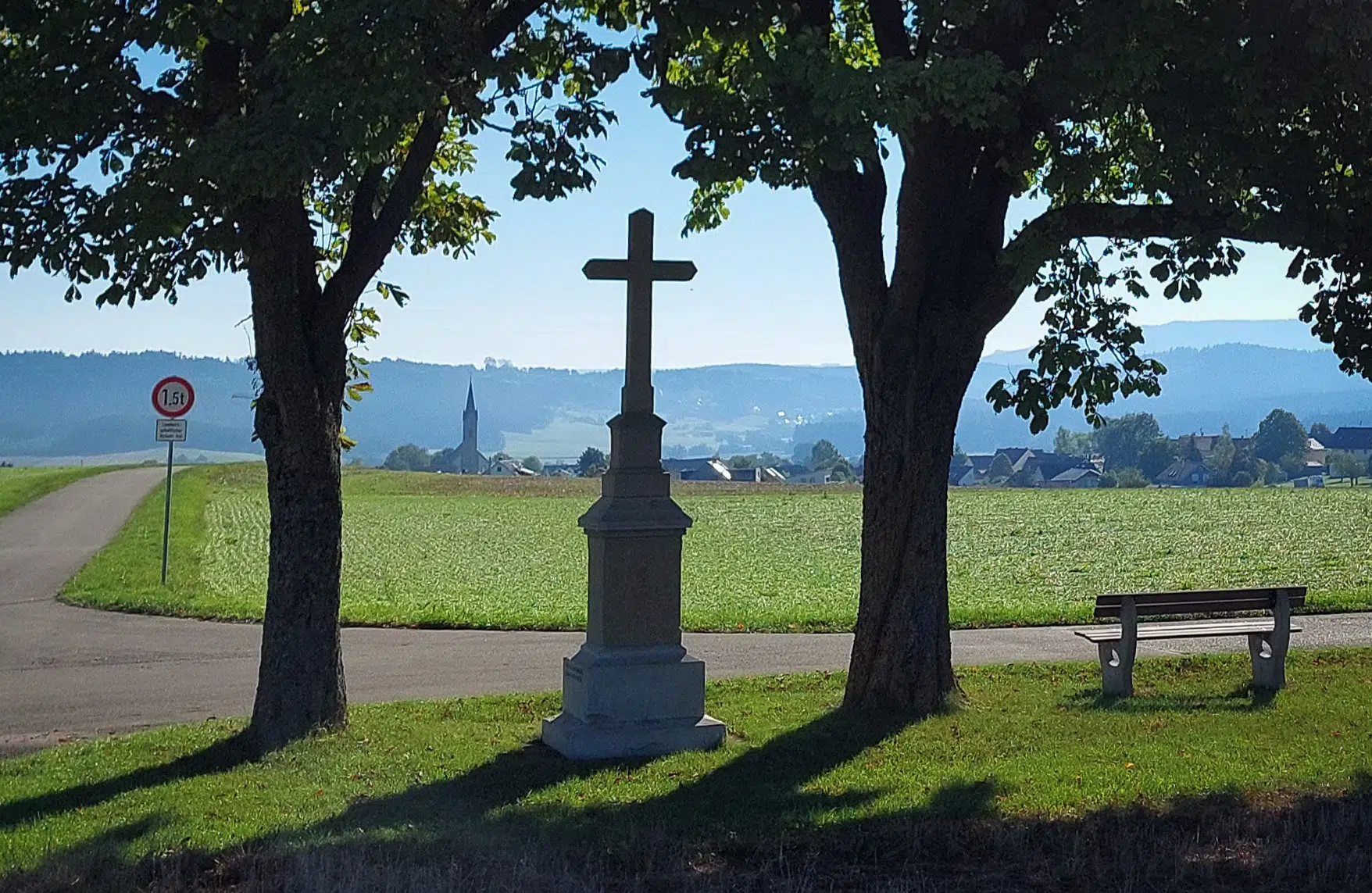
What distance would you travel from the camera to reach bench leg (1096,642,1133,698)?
12.0 metres

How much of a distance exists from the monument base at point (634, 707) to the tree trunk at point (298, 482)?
5.70 feet

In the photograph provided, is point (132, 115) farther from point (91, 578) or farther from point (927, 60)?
point (91, 578)

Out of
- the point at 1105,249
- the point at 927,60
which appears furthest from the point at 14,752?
the point at 1105,249

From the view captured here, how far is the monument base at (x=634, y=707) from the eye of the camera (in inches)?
374

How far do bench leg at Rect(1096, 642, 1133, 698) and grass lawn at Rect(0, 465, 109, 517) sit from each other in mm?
36199

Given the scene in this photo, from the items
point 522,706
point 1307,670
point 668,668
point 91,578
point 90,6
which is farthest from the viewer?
point 91,578

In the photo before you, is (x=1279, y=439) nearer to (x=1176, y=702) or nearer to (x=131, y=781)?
(x=1176, y=702)

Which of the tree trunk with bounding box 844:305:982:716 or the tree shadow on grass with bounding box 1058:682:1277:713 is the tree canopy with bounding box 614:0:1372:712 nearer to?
the tree trunk with bounding box 844:305:982:716

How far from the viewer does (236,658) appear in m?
14.8

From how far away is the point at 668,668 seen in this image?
9.70 meters

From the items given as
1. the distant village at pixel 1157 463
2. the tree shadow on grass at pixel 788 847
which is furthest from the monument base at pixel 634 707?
the distant village at pixel 1157 463

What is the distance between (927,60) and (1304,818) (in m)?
4.98

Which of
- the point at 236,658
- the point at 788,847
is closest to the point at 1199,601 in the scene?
the point at 788,847

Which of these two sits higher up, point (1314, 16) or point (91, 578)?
point (1314, 16)
